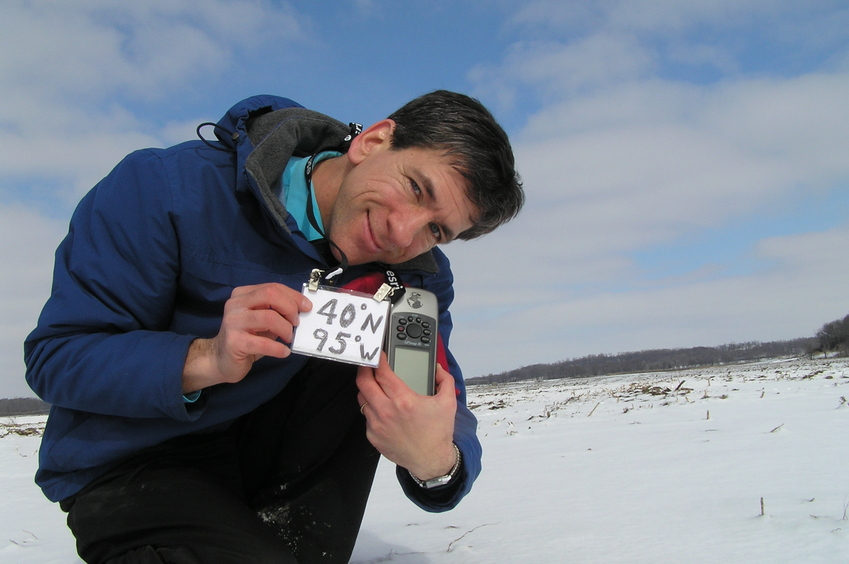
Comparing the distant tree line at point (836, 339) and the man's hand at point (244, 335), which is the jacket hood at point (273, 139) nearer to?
the man's hand at point (244, 335)

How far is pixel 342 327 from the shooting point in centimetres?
147

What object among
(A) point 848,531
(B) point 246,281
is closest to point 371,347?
(B) point 246,281

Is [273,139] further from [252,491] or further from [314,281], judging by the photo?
[252,491]

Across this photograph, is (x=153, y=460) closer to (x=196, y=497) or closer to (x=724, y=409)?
(x=196, y=497)

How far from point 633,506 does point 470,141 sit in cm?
161

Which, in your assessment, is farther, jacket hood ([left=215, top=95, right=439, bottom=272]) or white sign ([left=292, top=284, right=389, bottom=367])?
jacket hood ([left=215, top=95, right=439, bottom=272])

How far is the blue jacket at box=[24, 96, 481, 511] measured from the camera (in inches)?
52.5

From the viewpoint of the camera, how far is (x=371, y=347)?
1.50 meters

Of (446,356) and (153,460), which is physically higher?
(446,356)

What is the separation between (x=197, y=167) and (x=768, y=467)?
2793 millimetres

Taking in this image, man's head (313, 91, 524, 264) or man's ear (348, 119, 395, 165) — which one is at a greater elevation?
man's ear (348, 119, 395, 165)

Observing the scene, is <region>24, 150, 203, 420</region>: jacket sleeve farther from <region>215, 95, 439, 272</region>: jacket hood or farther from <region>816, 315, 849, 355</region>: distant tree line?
<region>816, 315, 849, 355</region>: distant tree line

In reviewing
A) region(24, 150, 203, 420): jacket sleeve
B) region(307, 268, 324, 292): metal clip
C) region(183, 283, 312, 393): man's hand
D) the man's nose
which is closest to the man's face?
the man's nose

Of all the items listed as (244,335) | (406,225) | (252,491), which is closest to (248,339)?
(244,335)
